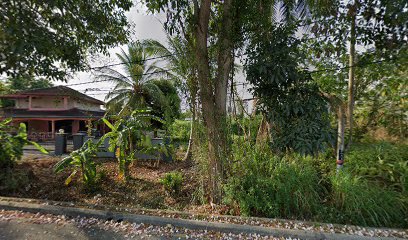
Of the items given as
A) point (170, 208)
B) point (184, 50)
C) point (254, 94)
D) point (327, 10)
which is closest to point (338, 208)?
point (254, 94)

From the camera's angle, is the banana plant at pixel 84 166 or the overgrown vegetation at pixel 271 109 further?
the banana plant at pixel 84 166

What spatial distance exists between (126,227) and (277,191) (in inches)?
92.8

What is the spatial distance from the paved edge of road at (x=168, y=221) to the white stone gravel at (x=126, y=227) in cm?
6

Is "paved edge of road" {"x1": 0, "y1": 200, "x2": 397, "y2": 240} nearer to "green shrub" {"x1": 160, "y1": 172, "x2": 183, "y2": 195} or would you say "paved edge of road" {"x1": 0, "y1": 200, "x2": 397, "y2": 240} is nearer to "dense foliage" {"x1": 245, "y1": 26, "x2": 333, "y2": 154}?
"green shrub" {"x1": 160, "y1": 172, "x2": 183, "y2": 195}

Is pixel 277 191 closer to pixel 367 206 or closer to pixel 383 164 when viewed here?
pixel 367 206

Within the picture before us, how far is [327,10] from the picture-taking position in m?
3.82

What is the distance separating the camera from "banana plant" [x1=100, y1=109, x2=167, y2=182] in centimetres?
456

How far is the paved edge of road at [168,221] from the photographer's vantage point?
9.16 ft

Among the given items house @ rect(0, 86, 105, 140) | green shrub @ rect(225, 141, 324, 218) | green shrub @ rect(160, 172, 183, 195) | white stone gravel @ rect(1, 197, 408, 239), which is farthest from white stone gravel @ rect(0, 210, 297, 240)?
house @ rect(0, 86, 105, 140)

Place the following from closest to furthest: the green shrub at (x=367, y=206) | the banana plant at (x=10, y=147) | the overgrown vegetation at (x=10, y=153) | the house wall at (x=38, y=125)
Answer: the green shrub at (x=367, y=206), the overgrown vegetation at (x=10, y=153), the banana plant at (x=10, y=147), the house wall at (x=38, y=125)

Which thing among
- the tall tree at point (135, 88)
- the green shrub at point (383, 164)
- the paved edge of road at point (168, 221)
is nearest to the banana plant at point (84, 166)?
the paved edge of road at point (168, 221)

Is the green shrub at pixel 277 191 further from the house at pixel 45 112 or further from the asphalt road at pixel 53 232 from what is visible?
the house at pixel 45 112

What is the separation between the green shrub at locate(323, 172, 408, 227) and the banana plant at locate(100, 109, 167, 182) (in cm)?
389

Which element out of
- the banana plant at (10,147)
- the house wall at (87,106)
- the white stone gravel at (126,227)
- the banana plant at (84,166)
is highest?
the house wall at (87,106)
